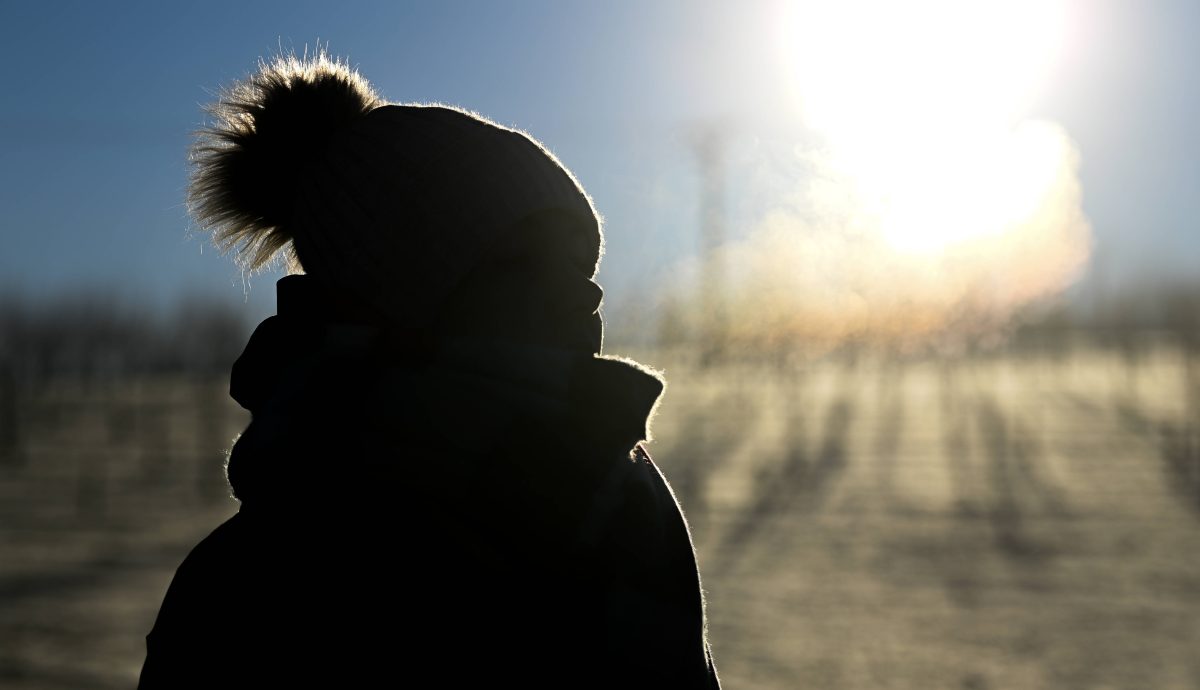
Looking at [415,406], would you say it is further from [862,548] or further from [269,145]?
[862,548]

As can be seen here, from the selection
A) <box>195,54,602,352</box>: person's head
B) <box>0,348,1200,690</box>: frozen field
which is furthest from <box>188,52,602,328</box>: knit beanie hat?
<box>0,348,1200,690</box>: frozen field

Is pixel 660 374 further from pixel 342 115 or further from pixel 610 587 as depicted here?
pixel 342 115

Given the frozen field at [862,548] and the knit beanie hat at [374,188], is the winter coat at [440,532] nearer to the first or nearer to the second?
the knit beanie hat at [374,188]

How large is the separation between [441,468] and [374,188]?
344 millimetres

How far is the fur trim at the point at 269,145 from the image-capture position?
1.48 m

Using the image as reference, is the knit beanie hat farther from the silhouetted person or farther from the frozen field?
the frozen field

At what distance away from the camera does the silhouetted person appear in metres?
1.20

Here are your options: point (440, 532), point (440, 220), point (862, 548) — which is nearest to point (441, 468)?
point (440, 532)

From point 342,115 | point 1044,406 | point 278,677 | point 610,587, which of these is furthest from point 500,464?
point 1044,406

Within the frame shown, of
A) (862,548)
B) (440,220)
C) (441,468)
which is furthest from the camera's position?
(862,548)

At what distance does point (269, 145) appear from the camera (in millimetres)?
1496

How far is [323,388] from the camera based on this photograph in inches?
48.6

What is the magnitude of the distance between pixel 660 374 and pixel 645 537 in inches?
7.6

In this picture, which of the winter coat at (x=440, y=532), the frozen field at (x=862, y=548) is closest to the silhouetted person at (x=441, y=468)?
the winter coat at (x=440, y=532)
